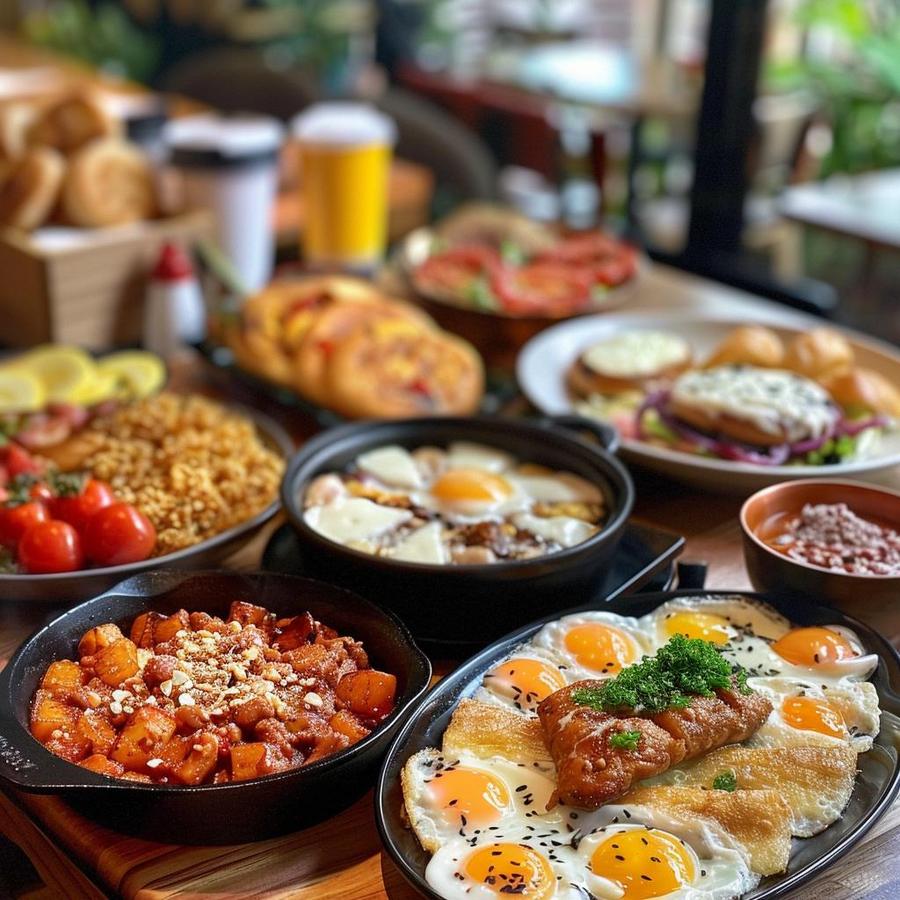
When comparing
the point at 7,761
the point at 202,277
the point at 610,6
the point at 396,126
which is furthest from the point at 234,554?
the point at 610,6

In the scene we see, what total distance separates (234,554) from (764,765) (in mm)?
958

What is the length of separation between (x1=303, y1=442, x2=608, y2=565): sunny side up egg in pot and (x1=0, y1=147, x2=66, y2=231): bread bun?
1.50m

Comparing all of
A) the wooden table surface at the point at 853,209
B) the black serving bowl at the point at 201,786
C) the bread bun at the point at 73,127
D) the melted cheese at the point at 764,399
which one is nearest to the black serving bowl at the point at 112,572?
the black serving bowl at the point at 201,786

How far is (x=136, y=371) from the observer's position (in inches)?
102

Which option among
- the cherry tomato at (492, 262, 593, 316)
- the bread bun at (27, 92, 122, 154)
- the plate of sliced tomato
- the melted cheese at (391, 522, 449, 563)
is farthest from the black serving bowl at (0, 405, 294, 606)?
the bread bun at (27, 92, 122, 154)

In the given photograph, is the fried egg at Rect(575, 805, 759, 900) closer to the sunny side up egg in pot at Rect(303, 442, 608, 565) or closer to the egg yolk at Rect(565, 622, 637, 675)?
the egg yolk at Rect(565, 622, 637, 675)

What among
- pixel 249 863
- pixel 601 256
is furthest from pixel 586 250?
pixel 249 863

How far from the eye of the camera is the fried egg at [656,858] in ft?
3.93

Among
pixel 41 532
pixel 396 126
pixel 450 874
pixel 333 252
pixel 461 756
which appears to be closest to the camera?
pixel 450 874

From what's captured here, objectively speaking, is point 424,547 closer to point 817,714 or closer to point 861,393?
point 817,714

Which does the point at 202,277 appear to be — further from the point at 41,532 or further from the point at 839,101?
the point at 839,101

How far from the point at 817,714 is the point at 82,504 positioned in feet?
3.74

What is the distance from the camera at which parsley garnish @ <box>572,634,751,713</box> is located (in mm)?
1370

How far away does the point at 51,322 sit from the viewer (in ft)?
9.75
